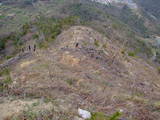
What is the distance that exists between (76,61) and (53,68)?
193 cm

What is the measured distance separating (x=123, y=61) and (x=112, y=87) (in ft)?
21.9

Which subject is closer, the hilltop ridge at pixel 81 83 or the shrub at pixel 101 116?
the shrub at pixel 101 116

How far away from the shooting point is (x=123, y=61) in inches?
752

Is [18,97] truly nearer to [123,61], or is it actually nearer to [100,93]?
[100,93]

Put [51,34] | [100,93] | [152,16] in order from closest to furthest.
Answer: [100,93], [51,34], [152,16]

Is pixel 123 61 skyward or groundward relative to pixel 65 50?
groundward

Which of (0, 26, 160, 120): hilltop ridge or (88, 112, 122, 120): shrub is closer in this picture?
(88, 112, 122, 120): shrub

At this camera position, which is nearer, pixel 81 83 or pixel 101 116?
pixel 101 116

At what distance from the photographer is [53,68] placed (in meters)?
13.8

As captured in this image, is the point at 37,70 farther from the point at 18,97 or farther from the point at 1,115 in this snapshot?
the point at 1,115

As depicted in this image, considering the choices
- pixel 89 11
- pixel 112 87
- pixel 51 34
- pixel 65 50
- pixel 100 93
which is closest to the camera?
pixel 100 93

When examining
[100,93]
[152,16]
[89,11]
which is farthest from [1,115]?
[152,16]

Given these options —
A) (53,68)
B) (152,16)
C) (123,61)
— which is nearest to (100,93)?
(53,68)

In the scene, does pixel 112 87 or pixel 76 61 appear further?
pixel 76 61
